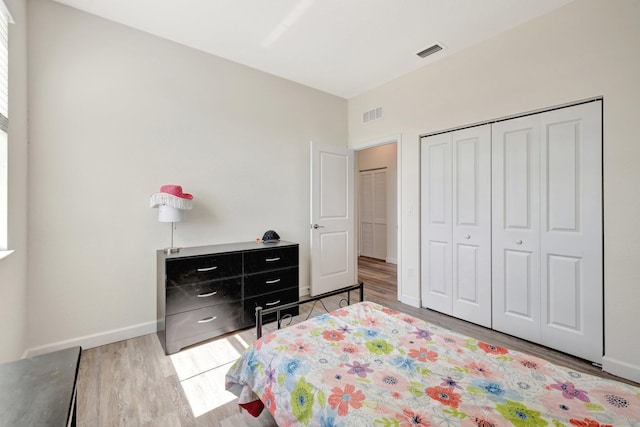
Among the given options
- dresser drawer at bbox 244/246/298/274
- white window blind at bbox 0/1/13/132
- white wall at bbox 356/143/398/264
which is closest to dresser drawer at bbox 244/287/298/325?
dresser drawer at bbox 244/246/298/274

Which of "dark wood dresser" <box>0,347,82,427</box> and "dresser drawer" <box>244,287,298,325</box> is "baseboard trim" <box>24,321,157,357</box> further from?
"dark wood dresser" <box>0,347,82,427</box>

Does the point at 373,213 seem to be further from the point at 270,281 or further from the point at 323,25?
the point at 323,25

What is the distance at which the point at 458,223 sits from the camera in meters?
3.03

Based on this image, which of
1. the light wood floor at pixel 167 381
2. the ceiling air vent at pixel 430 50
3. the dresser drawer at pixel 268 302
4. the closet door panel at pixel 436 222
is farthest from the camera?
the closet door panel at pixel 436 222

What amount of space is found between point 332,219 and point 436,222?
4.56 ft

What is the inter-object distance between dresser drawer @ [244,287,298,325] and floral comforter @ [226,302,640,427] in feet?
4.21

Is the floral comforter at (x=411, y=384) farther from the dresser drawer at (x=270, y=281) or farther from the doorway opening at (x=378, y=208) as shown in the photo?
the doorway opening at (x=378, y=208)

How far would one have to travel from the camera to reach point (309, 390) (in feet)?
3.64

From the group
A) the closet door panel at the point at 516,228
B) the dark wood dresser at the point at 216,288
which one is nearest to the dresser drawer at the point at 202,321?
the dark wood dresser at the point at 216,288

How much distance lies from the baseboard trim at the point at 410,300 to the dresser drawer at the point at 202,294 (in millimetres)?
2072

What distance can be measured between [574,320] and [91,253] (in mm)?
4138

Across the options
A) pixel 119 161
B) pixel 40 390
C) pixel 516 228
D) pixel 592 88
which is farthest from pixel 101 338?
pixel 592 88

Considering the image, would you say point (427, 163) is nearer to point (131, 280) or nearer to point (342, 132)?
point (342, 132)

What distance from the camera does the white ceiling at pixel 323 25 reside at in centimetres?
230
